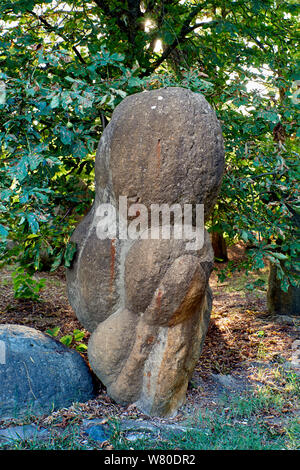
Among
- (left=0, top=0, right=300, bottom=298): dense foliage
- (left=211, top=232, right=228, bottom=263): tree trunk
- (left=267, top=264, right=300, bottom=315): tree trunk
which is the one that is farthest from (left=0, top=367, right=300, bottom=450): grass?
(left=211, top=232, right=228, bottom=263): tree trunk

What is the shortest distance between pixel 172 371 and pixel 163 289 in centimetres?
63

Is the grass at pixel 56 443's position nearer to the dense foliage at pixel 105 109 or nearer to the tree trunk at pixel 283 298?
the dense foliage at pixel 105 109

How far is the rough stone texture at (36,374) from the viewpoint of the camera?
3.18 metres

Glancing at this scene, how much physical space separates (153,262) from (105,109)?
70.3 inches

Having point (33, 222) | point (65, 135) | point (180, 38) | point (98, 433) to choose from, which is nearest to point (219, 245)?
point (180, 38)

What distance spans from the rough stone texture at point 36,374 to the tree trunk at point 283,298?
3.16 metres

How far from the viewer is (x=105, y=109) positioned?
4.14 m

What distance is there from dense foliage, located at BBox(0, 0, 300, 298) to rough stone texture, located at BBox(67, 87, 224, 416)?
474mm

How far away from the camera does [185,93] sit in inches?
126

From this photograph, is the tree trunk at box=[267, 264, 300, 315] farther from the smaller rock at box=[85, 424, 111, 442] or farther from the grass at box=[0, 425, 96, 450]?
the grass at box=[0, 425, 96, 450]

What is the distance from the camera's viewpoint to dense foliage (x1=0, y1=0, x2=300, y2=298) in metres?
3.40

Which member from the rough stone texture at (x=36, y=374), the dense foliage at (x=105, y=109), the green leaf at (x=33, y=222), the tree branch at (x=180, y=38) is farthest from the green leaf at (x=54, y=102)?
the tree branch at (x=180, y=38)

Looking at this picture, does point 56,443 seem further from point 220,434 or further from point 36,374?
point 220,434

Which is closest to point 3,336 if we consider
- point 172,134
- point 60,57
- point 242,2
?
point 172,134
